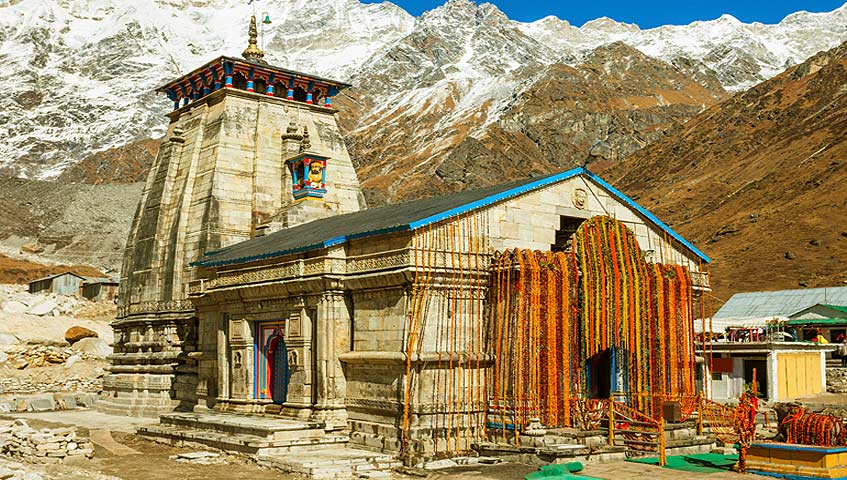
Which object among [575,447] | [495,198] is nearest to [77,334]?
[495,198]

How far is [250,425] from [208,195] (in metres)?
12.0

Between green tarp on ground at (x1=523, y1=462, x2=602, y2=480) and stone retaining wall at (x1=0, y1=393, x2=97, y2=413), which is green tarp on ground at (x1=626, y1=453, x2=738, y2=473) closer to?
green tarp on ground at (x1=523, y1=462, x2=602, y2=480)

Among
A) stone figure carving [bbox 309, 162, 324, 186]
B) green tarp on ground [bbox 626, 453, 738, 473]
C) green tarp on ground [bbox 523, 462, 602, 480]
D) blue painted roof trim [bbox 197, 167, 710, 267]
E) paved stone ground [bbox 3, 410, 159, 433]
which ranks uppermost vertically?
stone figure carving [bbox 309, 162, 324, 186]

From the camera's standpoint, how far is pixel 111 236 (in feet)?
417

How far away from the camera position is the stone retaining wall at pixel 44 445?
72.0 ft

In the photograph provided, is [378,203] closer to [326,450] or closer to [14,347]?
[14,347]

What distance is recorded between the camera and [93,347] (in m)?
53.8

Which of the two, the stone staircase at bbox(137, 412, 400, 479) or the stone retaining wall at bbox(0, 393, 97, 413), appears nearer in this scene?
the stone staircase at bbox(137, 412, 400, 479)

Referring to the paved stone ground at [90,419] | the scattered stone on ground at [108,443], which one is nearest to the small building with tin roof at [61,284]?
the paved stone ground at [90,419]

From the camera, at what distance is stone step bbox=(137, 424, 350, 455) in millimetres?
22344

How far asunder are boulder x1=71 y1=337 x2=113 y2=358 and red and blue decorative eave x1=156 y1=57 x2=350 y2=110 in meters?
21.0

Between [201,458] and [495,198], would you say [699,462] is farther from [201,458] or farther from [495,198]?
[201,458]

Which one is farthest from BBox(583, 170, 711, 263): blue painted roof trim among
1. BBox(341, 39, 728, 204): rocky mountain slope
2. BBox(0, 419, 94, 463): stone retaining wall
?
BBox(341, 39, 728, 204): rocky mountain slope

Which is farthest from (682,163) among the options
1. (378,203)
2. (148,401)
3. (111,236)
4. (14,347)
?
(148,401)
